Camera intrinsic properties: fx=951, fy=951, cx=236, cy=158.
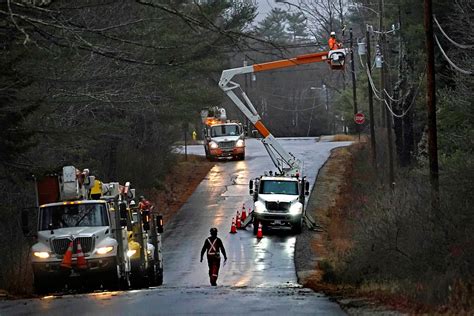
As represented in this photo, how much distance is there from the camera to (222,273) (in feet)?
98.3

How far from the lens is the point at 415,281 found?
17328mm

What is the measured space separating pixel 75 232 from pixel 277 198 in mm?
17435

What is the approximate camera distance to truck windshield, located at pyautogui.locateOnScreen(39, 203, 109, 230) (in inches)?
903

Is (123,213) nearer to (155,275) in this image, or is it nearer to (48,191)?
(48,191)

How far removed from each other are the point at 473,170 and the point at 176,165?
1675 inches

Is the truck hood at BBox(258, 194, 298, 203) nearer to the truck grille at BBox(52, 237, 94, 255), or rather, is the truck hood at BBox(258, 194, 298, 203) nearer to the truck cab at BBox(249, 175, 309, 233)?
the truck cab at BBox(249, 175, 309, 233)

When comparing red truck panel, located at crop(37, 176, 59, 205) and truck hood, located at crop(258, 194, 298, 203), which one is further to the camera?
truck hood, located at crop(258, 194, 298, 203)

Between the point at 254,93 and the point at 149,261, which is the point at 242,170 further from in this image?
the point at 254,93

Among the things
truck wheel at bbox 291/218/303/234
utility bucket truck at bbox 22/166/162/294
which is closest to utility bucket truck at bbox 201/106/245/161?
truck wheel at bbox 291/218/303/234

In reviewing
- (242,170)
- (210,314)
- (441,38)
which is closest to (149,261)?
(210,314)

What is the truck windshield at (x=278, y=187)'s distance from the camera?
3994 cm

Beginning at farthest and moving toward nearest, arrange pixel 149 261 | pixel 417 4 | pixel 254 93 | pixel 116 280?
pixel 254 93
pixel 417 4
pixel 149 261
pixel 116 280

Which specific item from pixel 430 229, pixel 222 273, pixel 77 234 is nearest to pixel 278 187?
pixel 222 273

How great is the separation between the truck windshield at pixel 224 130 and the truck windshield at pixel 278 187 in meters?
21.3
